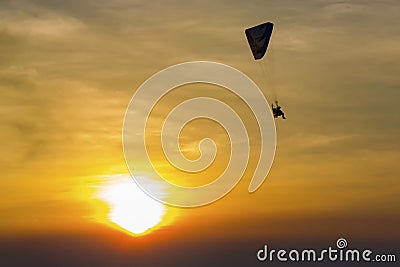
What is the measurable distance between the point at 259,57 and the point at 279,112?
48.4ft

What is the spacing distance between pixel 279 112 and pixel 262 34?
1748 cm

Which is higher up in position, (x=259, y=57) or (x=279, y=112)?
(x=259, y=57)

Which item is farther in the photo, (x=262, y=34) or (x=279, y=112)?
(x=262, y=34)

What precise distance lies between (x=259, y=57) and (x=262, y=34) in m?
3.58

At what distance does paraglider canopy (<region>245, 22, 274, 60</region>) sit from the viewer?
79.8 metres

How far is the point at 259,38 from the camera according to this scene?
263 ft

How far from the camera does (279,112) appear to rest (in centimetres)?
6700

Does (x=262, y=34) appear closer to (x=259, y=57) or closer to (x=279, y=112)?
(x=259, y=57)

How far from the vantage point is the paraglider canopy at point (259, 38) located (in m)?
79.8

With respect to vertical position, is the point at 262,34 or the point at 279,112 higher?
the point at 262,34

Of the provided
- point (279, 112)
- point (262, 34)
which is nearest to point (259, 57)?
point (262, 34)

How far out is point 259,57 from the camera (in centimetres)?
7906

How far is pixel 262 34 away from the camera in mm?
79812

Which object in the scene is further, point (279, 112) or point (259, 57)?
point (259, 57)
